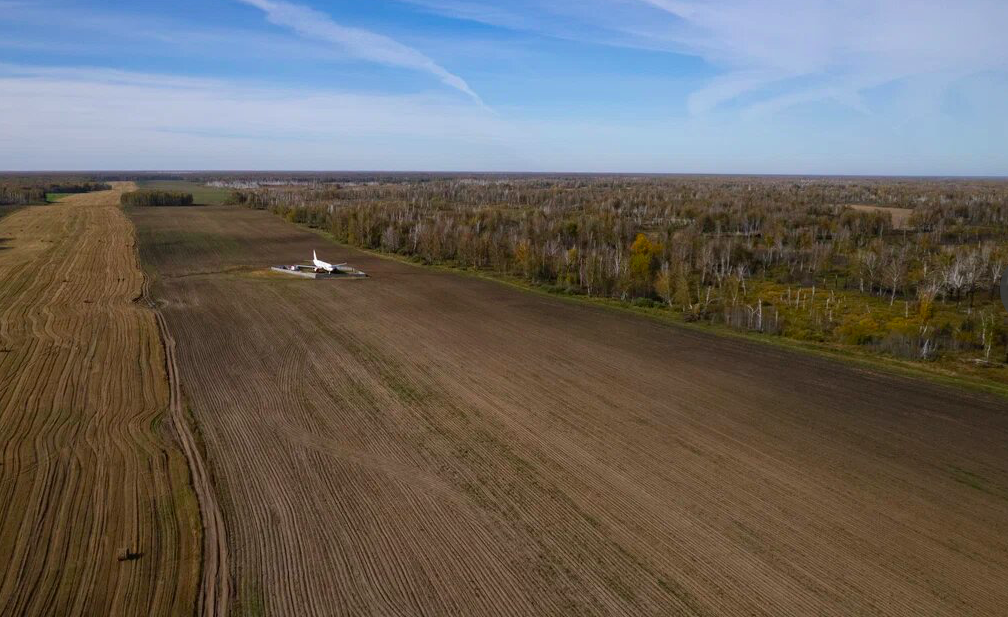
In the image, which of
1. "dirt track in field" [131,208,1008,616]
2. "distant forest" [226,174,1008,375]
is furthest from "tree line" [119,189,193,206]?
"dirt track in field" [131,208,1008,616]

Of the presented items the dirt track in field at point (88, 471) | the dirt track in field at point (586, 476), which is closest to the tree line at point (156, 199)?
the dirt track in field at point (88, 471)

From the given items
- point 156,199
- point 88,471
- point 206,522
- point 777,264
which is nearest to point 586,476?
point 206,522

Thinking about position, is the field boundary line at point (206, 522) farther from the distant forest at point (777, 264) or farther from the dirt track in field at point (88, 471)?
the distant forest at point (777, 264)

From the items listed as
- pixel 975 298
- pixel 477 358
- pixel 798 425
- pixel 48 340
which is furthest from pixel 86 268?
pixel 975 298

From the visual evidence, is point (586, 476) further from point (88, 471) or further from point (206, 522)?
point (88, 471)

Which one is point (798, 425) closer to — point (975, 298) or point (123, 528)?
point (123, 528)

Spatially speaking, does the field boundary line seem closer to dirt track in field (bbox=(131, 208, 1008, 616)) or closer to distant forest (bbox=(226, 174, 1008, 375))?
dirt track in field (bbox=(131, 208, 1008, 616))
